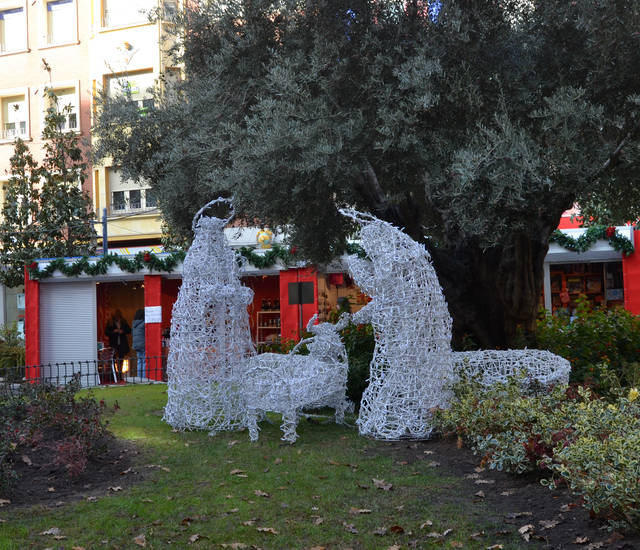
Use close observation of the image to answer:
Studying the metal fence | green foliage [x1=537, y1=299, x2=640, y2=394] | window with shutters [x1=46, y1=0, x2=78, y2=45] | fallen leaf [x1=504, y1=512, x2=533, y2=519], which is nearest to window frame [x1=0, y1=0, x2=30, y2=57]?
window with shutters [x1=46, y1=0, x2=78, y2=45]

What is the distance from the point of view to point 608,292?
711 inches

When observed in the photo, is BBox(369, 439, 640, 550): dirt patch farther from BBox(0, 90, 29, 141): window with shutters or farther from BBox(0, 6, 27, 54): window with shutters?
BBox(0, 6, 27, 54): window with shutters

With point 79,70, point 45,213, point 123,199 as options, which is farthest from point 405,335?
point 79,70

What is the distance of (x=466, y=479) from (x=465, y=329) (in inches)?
178

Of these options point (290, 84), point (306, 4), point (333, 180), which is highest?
point (306, 4)

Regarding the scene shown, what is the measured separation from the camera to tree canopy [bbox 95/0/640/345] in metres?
7.76

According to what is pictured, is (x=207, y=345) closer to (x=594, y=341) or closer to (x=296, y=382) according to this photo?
(x=296, y=382)

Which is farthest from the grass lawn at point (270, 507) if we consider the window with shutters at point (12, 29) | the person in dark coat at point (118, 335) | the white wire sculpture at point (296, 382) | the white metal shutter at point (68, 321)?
the window with shutters at point (12, 29)

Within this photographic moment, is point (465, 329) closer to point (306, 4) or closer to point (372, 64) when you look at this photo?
point (372, 64)

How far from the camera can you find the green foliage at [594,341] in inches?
394

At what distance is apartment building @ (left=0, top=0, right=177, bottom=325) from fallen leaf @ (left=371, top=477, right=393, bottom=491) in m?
18.3

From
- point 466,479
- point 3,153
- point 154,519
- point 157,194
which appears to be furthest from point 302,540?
point 3,153

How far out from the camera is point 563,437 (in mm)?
5598

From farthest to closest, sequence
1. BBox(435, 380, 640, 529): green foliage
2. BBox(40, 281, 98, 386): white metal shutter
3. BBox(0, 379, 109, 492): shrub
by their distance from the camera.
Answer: BBox(40, 281, 98, 386): white metal shutter < BBox(0, 379, 109, 492): shrub < BBox(435, 380, 640, 529): green foliage
